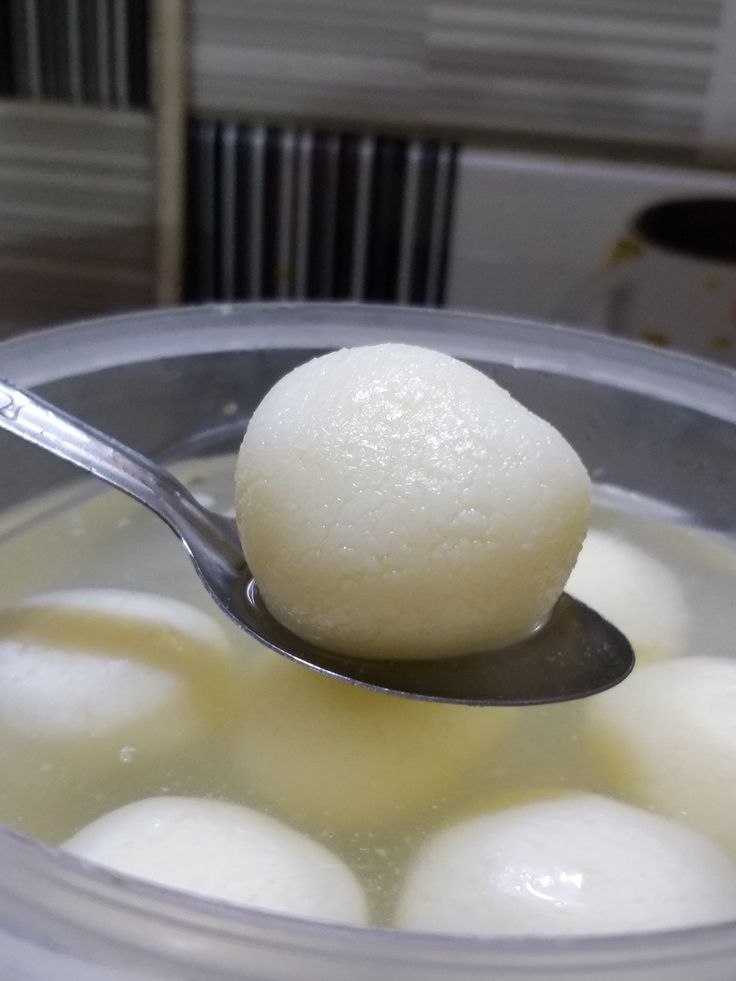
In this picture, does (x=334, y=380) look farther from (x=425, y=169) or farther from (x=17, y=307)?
(x=17, y=307)

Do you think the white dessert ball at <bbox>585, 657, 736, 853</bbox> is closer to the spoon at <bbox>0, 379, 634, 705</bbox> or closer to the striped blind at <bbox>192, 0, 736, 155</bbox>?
the spoon at <bbox>0, 379, 634, 705</bbox>

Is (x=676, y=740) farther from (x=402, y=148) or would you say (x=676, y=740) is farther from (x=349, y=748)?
(x=402, y=148)

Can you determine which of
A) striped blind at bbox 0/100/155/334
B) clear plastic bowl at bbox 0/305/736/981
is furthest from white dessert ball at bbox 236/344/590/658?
striped blind at bbox 0/100/155/334

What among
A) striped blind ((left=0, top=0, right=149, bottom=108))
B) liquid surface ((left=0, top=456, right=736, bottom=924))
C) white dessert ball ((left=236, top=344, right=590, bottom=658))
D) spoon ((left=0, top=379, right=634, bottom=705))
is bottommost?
liquid surface ((left=0, top=456, right=736, bottom=924))

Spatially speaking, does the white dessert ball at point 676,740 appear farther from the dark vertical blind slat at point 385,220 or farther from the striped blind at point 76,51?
the striped blind at point 76,51

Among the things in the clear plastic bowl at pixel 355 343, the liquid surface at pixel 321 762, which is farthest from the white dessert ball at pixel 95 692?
the clear plastic bowl at pixel 355 343

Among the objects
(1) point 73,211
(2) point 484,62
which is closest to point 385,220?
(2) point 484,62
